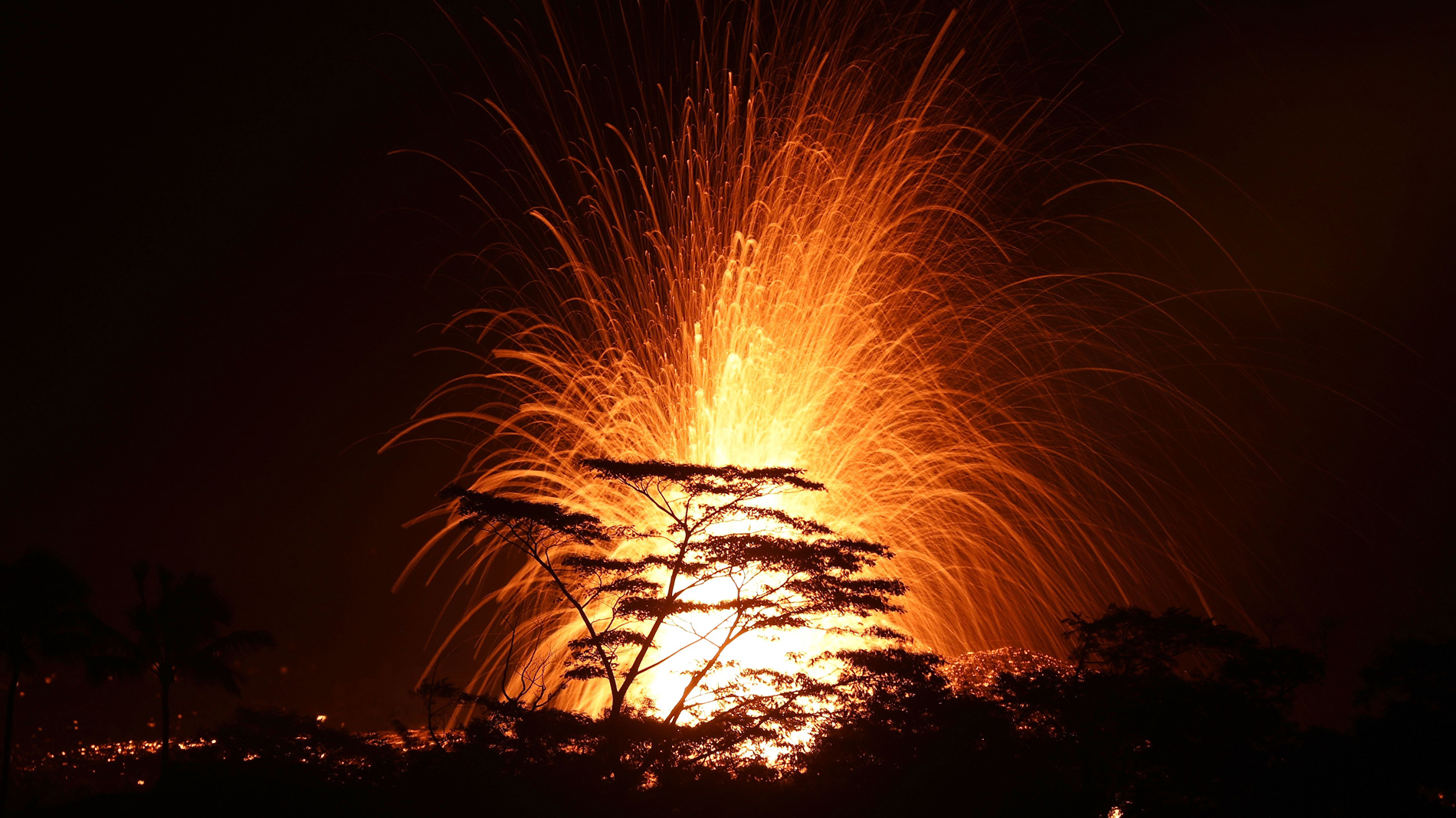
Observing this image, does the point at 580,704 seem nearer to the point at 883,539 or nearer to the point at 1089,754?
the point at 883,539

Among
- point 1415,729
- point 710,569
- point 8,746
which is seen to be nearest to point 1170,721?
point 1415,729

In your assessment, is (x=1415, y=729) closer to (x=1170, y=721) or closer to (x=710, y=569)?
(x=1170, y=721)

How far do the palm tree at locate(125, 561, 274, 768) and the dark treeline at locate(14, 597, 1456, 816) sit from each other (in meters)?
7.04

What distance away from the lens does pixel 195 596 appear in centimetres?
2450

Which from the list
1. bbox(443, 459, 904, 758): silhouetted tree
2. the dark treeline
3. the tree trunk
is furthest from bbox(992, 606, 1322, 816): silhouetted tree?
the tree trunk

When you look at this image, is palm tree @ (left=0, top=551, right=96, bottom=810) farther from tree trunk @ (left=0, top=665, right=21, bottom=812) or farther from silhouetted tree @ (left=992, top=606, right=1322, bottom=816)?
silhouetted tree @ (left=992, top=606, right=1322, bottom=816)

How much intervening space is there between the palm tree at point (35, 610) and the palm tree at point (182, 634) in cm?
192

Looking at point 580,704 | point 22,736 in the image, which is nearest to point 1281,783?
point 580,704

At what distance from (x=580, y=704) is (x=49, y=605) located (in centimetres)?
1242

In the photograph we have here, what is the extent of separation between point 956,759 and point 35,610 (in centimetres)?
1915

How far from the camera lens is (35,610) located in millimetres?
21469

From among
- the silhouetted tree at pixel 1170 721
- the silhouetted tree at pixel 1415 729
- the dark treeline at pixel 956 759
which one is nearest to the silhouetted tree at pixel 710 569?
the dark treeline at pixel 956 759

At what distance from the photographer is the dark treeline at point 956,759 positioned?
14906 mm

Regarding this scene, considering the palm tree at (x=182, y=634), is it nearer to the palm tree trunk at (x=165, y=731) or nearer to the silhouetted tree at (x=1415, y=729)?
the palm tree trunk at (x=165, y=731)
